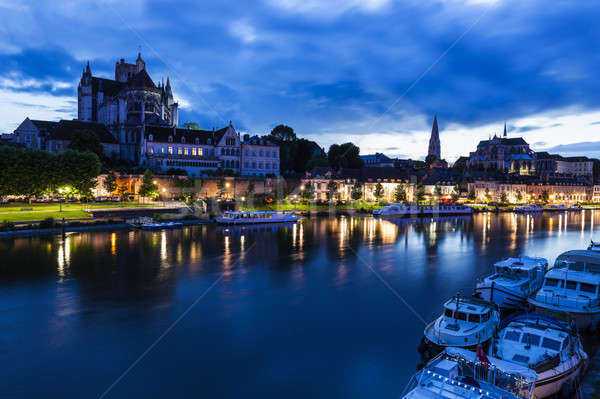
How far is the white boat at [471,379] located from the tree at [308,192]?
68638 mm

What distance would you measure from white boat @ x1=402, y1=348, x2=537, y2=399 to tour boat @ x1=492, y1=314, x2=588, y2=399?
24.7 inches

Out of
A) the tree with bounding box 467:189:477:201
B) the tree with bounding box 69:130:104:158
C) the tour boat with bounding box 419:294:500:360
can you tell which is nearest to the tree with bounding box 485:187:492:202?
the tree with bounding box 467:189:477:201

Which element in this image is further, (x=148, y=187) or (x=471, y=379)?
(x=148, y=187)

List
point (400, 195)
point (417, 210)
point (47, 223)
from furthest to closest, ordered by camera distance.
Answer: point (400, 195) → point (417, 210) → point (47, 223)

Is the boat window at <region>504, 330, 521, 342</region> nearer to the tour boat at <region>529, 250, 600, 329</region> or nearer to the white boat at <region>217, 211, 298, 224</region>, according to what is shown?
the tour boat at <region>529, 250, 600, 329</region>

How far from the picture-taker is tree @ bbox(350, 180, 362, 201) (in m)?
86.5

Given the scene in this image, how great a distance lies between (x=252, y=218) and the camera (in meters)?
56.3

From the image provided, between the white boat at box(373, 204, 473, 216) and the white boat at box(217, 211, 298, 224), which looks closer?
the white boat at box(217, 211, 298, 224)

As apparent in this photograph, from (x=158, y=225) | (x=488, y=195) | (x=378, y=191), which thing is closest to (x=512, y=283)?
(x=158, y=225)

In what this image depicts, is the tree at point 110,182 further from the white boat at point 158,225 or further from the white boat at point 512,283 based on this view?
the white boat at point 512,283

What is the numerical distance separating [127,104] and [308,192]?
48.2m

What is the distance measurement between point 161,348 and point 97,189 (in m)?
59.1

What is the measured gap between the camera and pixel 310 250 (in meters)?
37.0

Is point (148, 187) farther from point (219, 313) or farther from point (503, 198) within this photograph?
point (503, 198)
